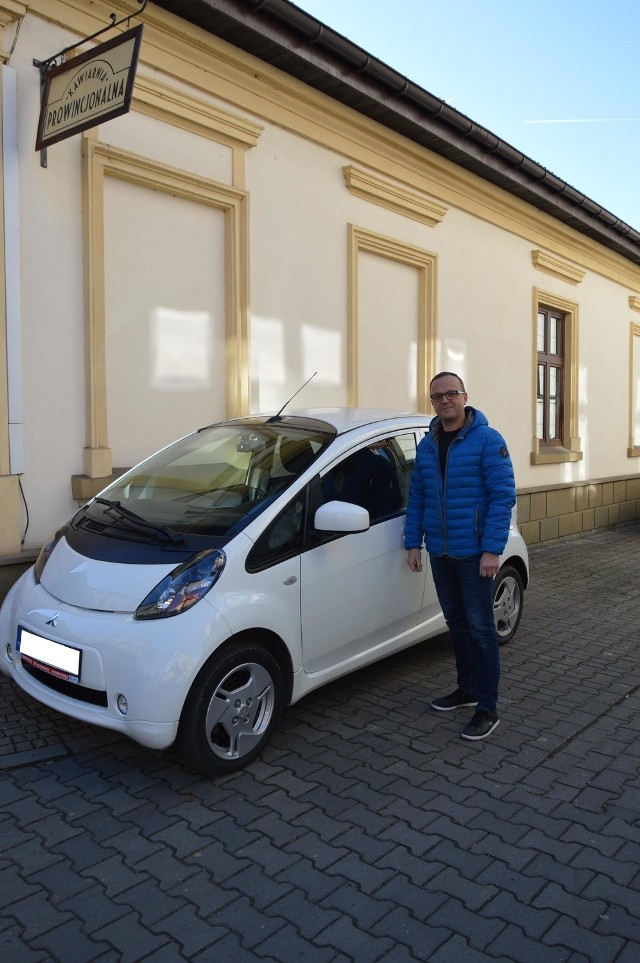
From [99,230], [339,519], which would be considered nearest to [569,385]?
[99,230]

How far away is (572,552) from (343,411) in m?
6.67

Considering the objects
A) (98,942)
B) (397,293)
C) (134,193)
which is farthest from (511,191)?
(98,942)

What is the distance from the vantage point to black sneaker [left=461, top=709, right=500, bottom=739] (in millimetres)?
4023

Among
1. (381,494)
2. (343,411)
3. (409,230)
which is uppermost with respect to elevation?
(409,230)

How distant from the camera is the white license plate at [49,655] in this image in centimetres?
338

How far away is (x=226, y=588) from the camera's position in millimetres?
3494

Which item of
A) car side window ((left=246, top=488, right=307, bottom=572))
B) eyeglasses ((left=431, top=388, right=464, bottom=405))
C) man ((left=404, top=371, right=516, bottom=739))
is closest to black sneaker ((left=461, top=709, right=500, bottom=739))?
man ((left=404, top=371, right=516, bottom=739))

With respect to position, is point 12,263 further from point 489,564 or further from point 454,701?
point 454,701

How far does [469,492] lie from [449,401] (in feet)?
1.57

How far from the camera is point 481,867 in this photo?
9.37ft

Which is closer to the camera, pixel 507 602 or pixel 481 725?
pixel 481 725

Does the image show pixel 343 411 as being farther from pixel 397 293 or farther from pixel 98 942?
pixel 397 293

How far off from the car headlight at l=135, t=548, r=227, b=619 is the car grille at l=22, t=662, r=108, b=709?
0.38 metres

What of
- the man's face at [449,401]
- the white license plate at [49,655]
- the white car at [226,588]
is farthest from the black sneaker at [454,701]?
the white license plate at [49,655]
